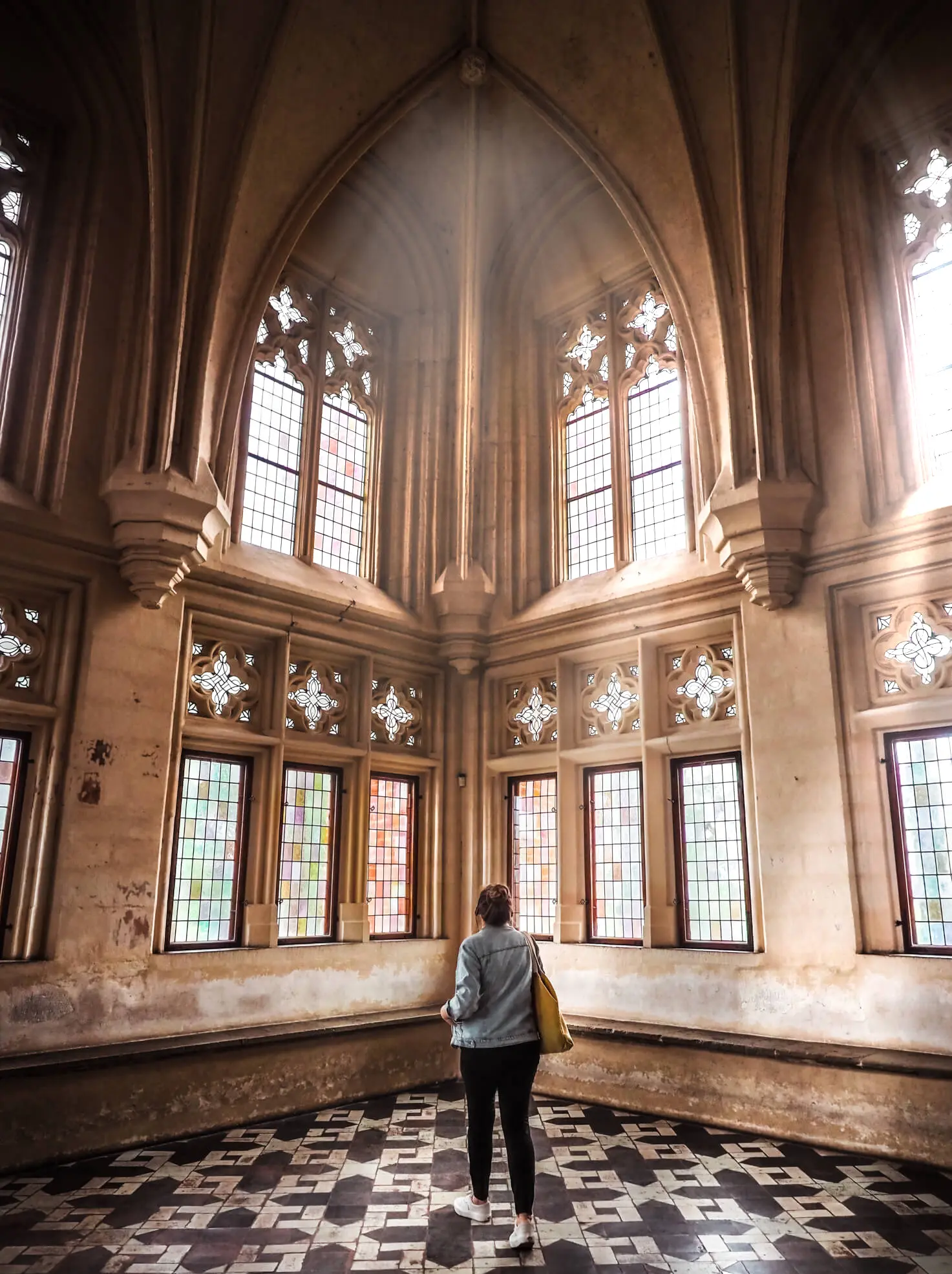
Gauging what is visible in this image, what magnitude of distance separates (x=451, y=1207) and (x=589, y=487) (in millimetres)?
6013

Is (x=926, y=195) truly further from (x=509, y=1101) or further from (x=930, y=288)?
(x=509, y=1101)

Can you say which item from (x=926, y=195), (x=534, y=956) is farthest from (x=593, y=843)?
(x=926, y=195)

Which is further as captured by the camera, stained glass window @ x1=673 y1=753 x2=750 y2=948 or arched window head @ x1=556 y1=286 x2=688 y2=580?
arched window head @ x1=556 y1=286 x2=688 y2=580

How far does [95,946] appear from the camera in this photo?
5.57 meters

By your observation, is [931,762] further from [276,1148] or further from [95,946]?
[95,946]

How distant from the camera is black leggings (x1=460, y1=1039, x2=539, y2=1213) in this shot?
12.5 ft

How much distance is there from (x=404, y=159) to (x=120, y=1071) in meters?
7.95

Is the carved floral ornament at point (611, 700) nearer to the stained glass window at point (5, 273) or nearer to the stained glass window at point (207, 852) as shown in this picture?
the stained glass window at point (207, 852)

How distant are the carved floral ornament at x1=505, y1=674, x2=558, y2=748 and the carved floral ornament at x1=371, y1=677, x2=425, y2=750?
2.72 feet

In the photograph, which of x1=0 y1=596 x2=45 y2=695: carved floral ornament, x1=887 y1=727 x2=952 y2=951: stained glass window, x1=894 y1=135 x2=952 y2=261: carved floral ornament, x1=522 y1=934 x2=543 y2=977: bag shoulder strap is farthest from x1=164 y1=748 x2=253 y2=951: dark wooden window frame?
x1=894 y1=135 x2=952 y2=261: carved floral ornament

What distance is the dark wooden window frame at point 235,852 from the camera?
20.1 ft

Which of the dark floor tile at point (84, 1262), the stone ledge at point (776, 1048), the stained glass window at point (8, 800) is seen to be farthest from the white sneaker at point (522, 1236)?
the stained glass window at point (8, 800)

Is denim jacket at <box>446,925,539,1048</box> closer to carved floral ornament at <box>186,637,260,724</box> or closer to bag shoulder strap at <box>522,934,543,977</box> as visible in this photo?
bag shoulder strap at <box>522,934,543,977</box>

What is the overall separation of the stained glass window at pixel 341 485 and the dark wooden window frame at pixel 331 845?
1.86 metres
